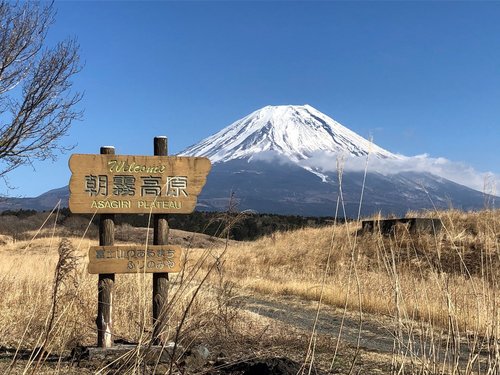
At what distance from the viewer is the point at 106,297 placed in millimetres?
5062

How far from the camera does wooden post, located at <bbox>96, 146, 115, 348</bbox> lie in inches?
193

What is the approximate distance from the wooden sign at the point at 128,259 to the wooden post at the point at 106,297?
12 cm

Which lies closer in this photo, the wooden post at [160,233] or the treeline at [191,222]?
the wooden post at [160,233]

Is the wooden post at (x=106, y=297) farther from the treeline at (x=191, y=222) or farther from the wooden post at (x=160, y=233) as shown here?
the treeline at (x=191, y=222)

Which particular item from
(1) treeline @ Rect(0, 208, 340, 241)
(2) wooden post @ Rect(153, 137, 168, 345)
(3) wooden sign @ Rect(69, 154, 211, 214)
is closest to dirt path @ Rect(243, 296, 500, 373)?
(2) wooden post @ Rect(153, 137, 168, 345)

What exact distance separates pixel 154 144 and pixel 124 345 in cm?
199

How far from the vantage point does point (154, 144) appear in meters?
5.39

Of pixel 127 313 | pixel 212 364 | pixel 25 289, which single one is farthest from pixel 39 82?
pixel 212 364

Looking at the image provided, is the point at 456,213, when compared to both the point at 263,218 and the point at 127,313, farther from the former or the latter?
the point at 263,218

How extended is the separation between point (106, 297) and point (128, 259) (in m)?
0.42

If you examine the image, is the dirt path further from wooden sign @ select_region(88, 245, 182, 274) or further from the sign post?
the sign post

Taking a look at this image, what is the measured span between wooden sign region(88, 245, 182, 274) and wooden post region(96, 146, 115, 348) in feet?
0.40

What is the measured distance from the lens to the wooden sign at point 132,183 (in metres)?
5.04

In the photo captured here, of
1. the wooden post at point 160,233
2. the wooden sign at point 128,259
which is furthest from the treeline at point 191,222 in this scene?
the wooden sign at point 128,259
